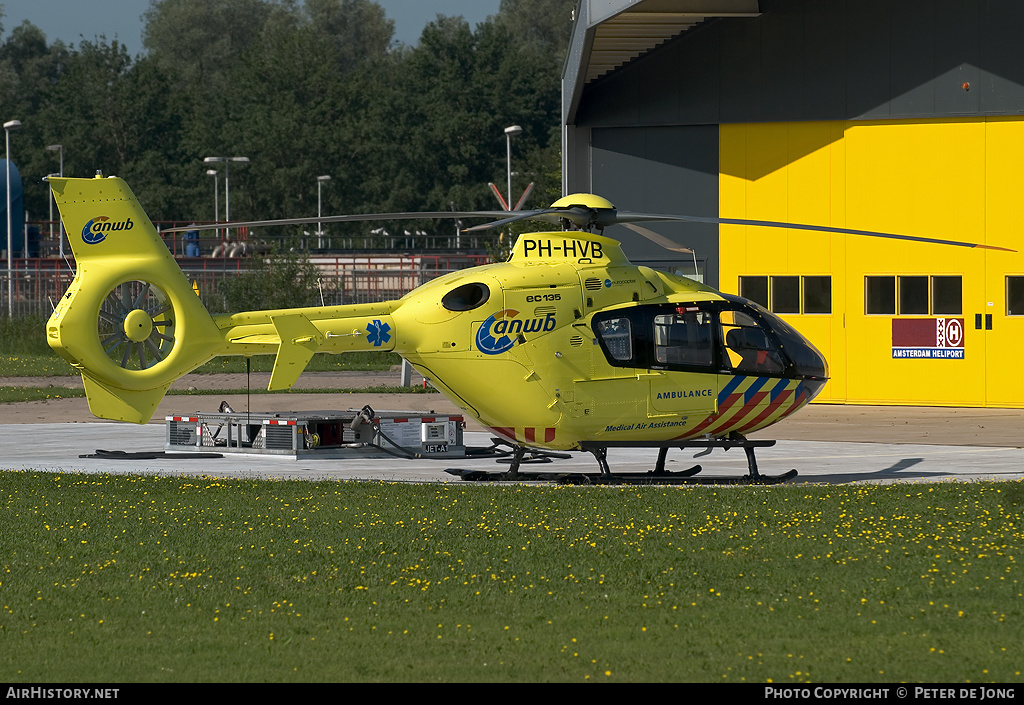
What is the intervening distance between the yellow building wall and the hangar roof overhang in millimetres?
2525

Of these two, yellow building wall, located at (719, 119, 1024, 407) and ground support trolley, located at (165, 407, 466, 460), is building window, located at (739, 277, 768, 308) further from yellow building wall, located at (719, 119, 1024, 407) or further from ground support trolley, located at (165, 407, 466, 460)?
ground support trolley, located at (165, 407, 466, 460)

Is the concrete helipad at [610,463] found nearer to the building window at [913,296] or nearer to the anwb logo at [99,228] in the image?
the anwb logo at [99,228]

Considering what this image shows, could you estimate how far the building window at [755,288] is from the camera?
28891 mm

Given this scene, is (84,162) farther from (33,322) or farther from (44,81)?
(33,322)

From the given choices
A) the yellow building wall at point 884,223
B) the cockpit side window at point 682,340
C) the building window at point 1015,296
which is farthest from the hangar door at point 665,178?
the cockpit side window at point 682,340

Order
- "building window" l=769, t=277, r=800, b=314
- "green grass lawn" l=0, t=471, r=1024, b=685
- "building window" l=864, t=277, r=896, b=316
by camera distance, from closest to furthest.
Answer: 1. "green grass lawn" l=0, t=471, r=1024, b=685
2. "building window" l=864, t=277, r=896, b=316
3. "building window" l=769, t=277, r=800, b=314

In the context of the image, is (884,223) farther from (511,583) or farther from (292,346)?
(511,583)

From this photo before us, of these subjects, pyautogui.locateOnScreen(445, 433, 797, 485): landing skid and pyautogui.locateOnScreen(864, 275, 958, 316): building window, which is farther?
pyautogui.locateOnScreen(864, 275, 958, 316): building window

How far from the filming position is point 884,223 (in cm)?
2781

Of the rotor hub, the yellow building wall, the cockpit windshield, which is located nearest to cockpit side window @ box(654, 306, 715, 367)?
the cockpit windshield

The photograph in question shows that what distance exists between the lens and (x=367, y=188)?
317 feet

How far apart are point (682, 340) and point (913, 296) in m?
12.5

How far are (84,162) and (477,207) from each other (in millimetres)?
30354

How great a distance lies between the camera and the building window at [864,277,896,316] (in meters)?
27.9
